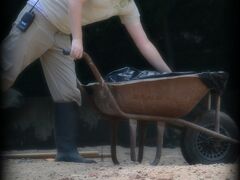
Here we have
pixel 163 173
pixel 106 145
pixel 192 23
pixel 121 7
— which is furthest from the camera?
pixel 192 23

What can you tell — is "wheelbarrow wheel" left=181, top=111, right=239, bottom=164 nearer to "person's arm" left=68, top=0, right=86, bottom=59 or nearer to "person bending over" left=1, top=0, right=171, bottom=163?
"person bending over" left=1, top=0, right=171, bottom=163

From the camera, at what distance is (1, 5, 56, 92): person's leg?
545 centimetres

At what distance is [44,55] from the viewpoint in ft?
18.4

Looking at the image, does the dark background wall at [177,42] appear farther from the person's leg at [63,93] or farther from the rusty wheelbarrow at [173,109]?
the person's leg at [63,93]

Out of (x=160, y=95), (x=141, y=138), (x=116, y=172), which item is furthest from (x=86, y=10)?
(x=116, y=172)

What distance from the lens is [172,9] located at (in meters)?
7.75

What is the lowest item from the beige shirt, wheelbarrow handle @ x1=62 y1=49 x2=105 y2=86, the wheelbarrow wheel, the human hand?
the wheelbarrow wheel

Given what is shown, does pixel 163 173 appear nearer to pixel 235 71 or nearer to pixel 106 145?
pixel 106 145

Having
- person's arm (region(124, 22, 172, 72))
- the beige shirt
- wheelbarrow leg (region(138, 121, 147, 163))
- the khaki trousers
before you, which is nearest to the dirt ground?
wheelbarrow leg (region(138, 121, 147, 163))

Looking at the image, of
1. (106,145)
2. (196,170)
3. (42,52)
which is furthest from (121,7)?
(106,145)

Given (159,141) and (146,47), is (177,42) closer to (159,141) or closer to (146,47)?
(146,47)

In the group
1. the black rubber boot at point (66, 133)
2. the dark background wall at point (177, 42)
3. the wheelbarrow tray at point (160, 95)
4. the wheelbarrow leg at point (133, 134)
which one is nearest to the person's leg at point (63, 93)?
the black rubber boot at point (66, 133)

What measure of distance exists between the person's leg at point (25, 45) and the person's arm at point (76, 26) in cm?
43

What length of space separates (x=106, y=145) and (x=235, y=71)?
1.56m
